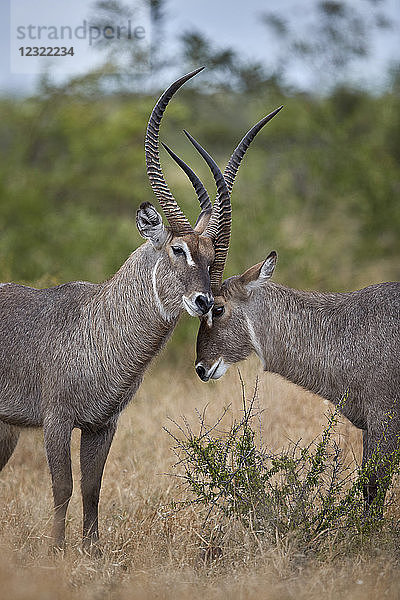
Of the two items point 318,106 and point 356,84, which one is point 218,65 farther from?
point 356,84

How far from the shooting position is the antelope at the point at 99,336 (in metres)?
5.19

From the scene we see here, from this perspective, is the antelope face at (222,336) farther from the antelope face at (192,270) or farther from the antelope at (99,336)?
the antelope face at (192,270)

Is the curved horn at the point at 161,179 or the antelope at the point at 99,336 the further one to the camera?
the curved horn at the point at 161,179

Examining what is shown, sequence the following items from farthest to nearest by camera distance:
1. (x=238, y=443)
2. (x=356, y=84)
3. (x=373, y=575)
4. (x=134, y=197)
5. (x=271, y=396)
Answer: (x=356, y=84) < (x=134, y=197) < (x=271, y=396) < (x=238, y=443) < (x=373, y=575)

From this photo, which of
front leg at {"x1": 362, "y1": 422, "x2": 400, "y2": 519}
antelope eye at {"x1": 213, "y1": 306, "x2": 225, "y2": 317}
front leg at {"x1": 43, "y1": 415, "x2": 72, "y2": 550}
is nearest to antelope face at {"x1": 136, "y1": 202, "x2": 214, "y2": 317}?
antelope eye at {"x1": 213, "y1": 306, "x2": 225, "y2": 317}

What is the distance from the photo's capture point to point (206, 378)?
19.1ft

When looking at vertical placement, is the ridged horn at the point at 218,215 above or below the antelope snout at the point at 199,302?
above

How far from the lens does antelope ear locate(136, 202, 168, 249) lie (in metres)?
5.22

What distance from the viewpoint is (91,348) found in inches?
210

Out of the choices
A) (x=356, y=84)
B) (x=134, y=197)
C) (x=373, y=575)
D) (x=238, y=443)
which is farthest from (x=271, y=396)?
(x=356, y=84)

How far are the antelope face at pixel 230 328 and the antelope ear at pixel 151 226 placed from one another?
2.38 ft

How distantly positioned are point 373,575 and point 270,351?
1.86 m

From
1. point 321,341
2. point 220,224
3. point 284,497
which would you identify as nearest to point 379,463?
point 284,497

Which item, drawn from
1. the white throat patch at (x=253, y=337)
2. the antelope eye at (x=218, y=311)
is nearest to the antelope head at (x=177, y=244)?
the antelope eye at (x=218, y=311)
